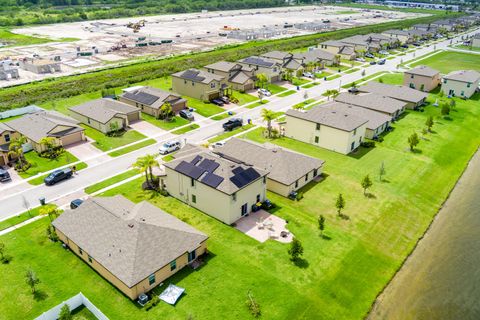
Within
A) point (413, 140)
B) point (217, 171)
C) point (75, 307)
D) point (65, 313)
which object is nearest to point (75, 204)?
point (75, 307)

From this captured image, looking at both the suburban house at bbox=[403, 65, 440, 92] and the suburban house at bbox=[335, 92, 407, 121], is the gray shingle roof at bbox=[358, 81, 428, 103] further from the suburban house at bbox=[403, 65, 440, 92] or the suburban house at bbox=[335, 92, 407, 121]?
the suburban house at bbox=[403, 65, 440, 92]

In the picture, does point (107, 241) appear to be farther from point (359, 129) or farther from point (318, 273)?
point (359, 129)

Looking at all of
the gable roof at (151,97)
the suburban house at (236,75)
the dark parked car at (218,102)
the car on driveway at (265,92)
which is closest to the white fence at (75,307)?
the gable roof at (151,97)

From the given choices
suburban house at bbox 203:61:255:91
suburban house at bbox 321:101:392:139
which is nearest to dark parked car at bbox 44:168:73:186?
suburban house at bbox 321:101:392:139

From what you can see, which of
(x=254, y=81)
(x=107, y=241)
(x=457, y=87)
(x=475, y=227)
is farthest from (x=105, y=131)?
(x=457, y=87)

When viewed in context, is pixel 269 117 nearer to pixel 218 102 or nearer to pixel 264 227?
pixel 218 102

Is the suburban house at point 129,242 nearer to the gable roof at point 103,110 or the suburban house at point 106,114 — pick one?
the suburban house at point 106,114
